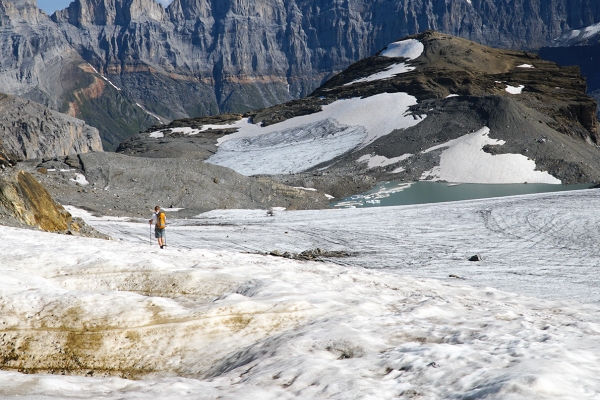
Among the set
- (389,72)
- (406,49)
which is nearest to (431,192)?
(389,72)

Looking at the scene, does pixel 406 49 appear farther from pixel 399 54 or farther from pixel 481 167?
pixel 481 167

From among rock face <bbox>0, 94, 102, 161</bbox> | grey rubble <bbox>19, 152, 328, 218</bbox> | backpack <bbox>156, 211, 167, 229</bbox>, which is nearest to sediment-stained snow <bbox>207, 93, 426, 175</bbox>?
grey rubble <bbox>19, 152, 328, 218</bbox>

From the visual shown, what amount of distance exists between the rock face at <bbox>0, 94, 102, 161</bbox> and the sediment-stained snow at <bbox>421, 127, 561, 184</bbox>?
72.5 m

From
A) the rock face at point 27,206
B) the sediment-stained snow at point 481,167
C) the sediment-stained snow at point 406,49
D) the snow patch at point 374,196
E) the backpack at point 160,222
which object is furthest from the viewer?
the sediment-stained snow at point 406,49

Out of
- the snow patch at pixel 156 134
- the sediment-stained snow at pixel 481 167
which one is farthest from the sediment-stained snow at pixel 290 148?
the sediment-stained snow at pixel 481 167

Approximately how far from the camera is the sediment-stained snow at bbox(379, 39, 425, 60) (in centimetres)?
11294

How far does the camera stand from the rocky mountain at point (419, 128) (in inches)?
2675

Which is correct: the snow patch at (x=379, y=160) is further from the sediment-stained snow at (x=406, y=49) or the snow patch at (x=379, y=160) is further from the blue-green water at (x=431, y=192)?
the sediment-stained snow at (x=406, y=49)

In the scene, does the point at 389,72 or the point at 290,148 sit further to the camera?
the point at 389,72

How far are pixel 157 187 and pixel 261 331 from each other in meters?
38.9

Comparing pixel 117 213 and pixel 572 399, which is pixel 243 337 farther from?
pixel 117 213

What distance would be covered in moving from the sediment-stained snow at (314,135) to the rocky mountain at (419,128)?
0.61 feet

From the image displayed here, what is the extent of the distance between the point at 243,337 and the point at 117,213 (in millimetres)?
30869

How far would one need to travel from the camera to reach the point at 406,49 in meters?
116
